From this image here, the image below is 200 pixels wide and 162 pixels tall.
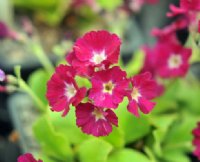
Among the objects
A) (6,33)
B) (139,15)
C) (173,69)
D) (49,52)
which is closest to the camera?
(173,69)

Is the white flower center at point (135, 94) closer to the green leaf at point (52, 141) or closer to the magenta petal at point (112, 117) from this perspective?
the magenta petal at point (112, 117)

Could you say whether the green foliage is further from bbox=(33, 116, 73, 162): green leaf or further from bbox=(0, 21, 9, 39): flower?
bbox=(33, 116, 73, 162): green leaf

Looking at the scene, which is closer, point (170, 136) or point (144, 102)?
point (144, 102)

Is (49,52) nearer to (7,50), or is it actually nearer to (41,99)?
(7,50)

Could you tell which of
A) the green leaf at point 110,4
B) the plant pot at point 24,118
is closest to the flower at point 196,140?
the plant pot at point 24,118

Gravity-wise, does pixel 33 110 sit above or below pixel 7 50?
below

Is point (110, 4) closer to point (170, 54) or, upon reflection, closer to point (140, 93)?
point (170, 54)

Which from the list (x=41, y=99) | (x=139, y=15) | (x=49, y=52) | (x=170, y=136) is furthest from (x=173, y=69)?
(x=139, y=15)

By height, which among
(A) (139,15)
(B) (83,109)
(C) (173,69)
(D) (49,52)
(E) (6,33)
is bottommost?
(B) (83,109)
